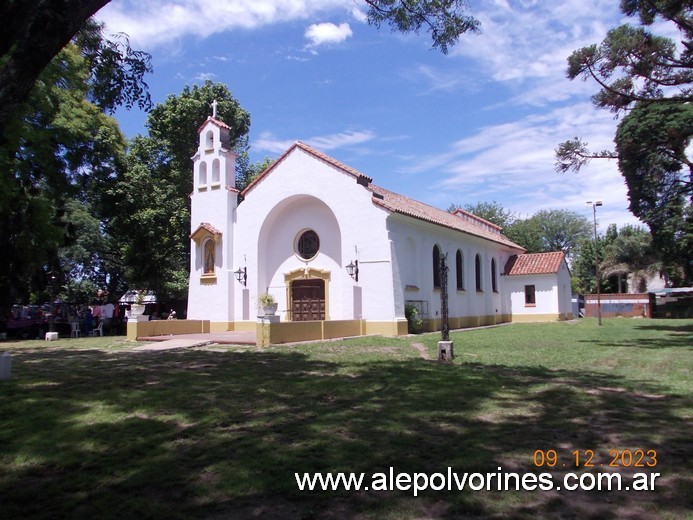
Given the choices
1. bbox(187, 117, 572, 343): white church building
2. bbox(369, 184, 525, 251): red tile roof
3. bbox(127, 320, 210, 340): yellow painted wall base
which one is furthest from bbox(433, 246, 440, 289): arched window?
bbox(127, 320, 210, 340): yellow painted wall base

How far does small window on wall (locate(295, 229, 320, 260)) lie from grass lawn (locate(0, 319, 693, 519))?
12.6 m

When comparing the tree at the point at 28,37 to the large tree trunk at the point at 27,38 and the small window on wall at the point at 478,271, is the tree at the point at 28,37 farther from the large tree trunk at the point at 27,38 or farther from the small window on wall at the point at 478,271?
the small window on wall at the point at 478,271

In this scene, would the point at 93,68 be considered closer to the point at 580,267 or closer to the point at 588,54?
the point at 588,54

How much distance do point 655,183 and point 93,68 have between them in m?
22.5

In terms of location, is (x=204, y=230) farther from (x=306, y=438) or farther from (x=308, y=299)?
(x=306, y=438)

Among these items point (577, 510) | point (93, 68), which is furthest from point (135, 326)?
point (577, 510)

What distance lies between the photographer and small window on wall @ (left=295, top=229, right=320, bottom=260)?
76.9 ft

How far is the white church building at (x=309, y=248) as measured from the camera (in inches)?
811

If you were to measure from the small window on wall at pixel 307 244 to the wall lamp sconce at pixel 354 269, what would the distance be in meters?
2.98

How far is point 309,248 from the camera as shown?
23672 mm

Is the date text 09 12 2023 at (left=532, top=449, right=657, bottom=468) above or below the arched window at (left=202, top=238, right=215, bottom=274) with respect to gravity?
below

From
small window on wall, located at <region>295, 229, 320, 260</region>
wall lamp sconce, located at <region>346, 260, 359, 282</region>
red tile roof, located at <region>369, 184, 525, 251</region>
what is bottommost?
wall lamp sconce, located at <region>346, 260, 359, 282</region>

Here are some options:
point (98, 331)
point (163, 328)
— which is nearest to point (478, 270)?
point (163, 328)

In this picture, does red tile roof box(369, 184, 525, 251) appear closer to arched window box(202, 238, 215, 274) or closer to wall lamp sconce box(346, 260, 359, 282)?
wall lamp sconce box(346, 260, 359, 282)
